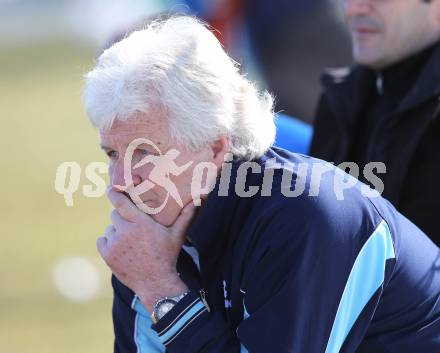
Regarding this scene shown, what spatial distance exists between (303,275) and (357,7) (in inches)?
77.5

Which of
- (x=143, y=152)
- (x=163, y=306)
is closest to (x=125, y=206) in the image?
(x=143, y=152)

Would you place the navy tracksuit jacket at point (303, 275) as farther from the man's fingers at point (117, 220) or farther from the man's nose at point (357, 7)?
the man's nose at point (357, 7)

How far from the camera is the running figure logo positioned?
9.07ft

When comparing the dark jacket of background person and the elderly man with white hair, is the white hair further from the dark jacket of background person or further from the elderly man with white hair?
the dark jacket of background person

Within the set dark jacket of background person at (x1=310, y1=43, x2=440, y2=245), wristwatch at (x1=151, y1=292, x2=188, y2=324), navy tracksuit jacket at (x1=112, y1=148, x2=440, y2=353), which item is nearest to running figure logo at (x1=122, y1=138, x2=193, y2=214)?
navy tracksuit jacket at (x1=112, y1=148, x2=440, y2=353)

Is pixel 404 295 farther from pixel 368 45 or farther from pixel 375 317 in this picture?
pixel 368 45

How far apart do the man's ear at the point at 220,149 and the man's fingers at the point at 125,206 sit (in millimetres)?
279

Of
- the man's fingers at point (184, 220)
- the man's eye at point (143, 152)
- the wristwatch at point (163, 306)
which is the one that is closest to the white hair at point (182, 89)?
the man's eye at point (143, 152)

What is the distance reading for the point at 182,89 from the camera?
271 centimetres

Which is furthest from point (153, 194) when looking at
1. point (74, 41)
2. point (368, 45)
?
point (74, 41)

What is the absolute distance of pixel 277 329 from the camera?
2.58 m

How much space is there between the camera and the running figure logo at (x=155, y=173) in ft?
9.07

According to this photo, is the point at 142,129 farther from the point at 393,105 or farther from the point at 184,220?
the point at 393,105

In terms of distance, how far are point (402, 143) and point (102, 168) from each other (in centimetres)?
127
